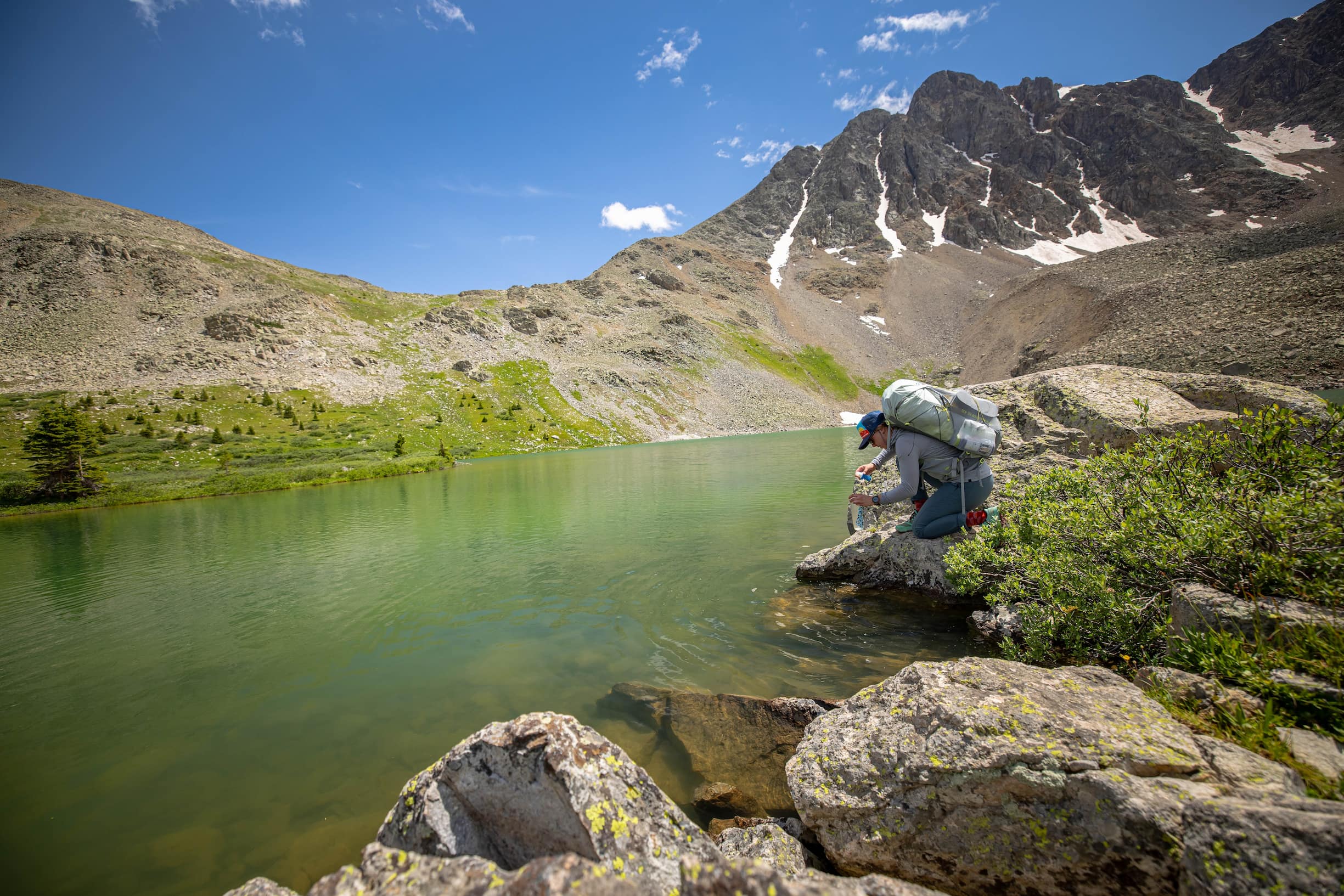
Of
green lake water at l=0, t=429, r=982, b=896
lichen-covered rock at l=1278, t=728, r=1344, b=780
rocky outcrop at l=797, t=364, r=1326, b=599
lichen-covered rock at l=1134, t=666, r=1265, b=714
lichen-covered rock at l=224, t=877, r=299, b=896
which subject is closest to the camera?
lichen-covered rock at l=1278, t=728, r=1344, b=780

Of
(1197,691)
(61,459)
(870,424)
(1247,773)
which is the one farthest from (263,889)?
(61,459)

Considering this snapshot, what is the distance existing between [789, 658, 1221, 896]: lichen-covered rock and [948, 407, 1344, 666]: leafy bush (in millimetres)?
1632

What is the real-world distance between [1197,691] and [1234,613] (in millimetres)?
954

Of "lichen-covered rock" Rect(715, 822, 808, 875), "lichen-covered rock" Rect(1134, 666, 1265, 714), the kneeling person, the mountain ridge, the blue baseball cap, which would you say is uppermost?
the mountain ridge

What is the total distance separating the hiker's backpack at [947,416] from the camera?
8.53 m

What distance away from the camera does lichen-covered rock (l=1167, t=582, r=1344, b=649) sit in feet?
12.5

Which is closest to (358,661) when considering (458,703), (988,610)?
(458,703)

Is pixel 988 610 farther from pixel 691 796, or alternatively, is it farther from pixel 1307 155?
pixel 1307 155

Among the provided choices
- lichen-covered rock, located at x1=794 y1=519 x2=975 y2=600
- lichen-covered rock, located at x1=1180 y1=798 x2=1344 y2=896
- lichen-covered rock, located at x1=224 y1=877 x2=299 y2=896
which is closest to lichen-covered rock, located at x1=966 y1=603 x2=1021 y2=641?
lichen-covered rock, located at x1=794 y1=519 x2=975 y2=600

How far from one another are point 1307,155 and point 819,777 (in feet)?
893

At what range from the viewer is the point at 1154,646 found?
5.25 metres

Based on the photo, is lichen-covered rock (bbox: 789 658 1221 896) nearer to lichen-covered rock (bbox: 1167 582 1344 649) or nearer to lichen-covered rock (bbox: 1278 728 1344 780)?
lichen-covered rock (bbox: 1278 728 1344 780)

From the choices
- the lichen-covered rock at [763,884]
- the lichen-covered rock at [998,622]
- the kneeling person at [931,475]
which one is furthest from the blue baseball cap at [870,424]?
the lichen-covered rock at [763,884]

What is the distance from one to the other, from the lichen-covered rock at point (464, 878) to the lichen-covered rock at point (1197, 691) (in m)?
4.29
